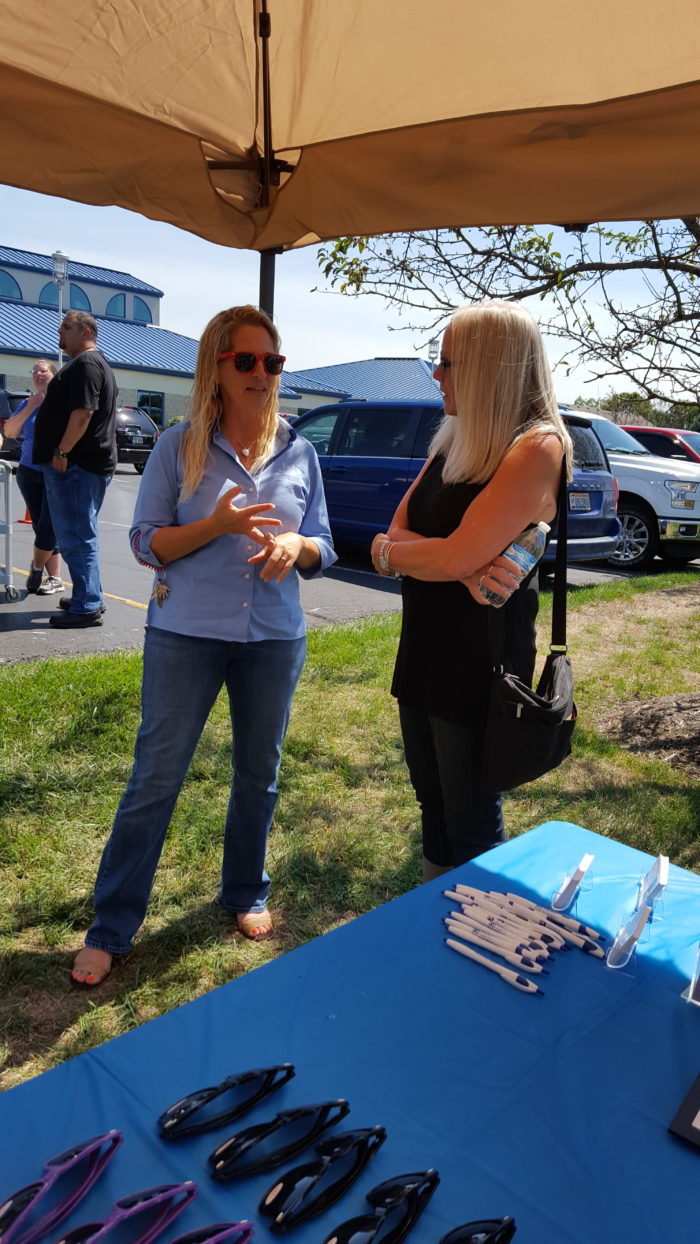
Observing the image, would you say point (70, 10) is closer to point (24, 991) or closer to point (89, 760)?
point (24, 991)

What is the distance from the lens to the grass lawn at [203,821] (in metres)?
2.56

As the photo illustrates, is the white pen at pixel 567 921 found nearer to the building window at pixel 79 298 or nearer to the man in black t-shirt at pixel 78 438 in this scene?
the man in black t-shirt at pixel 78 438

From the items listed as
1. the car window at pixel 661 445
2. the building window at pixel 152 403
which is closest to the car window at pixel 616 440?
the car window at pixel 661 445

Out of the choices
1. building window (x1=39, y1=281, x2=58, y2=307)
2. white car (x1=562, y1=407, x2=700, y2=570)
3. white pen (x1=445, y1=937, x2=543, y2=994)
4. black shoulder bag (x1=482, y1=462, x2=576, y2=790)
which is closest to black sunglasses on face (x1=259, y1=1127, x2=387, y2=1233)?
white pen (x1=445, y1=937, x2=543, y2=994)

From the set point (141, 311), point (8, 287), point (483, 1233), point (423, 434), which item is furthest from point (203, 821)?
point (141, 311)

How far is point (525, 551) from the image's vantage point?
2.04 metres

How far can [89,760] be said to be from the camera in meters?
3.96

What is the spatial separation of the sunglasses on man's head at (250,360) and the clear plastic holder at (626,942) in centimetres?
168

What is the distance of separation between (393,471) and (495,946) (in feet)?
27.5

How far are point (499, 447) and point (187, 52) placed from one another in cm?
148

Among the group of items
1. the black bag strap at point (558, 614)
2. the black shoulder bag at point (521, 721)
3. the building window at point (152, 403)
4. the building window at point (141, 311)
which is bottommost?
the black shoulder bag at point (521, 721)

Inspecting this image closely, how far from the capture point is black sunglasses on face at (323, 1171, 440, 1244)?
101 centimetres

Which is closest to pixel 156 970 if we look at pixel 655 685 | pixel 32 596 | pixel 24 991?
pixel 24 991

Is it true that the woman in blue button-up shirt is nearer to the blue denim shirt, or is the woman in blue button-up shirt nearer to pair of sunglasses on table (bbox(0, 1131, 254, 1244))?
the blue denim shirt
